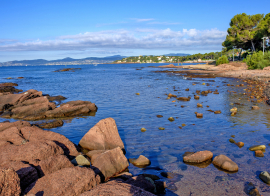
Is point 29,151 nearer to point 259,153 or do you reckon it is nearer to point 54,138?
point 54,138

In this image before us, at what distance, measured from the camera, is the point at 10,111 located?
1953 centimetres

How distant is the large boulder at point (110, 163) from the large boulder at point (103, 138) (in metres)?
1.98

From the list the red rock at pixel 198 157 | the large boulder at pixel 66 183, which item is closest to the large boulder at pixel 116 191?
the large boulder at pixel 66 183

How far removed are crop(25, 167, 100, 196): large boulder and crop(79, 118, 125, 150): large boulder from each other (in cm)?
405

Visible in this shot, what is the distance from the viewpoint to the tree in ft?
232

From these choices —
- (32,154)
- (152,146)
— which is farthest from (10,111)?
(152,146)

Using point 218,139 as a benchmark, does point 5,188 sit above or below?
above

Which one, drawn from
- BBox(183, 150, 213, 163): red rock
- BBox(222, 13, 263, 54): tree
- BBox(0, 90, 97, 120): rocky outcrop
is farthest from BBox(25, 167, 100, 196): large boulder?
BBox(222, 13, 263, 54): tree

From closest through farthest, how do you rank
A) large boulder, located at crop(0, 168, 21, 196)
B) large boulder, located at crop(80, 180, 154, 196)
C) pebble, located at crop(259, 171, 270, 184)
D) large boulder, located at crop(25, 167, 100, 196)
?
large boulder, located at crop(80, 180, 154, 196)
large boulder, located at crop(0, 168, 21, 196)
large boulder, located at crop(25, 167, 100, 196)
pebble, located at crop(259, 171, 270, 184)

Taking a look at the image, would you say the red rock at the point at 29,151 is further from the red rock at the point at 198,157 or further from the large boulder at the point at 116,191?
the red rock at the point at 198,157

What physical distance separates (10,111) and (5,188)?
53.9 feet

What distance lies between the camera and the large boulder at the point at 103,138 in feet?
35.6

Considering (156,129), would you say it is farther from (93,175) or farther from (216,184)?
(93,175)

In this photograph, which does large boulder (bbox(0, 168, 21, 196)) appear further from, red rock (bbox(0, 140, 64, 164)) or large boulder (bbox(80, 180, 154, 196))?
red rock (bbox(0, 140, 64, 164))
